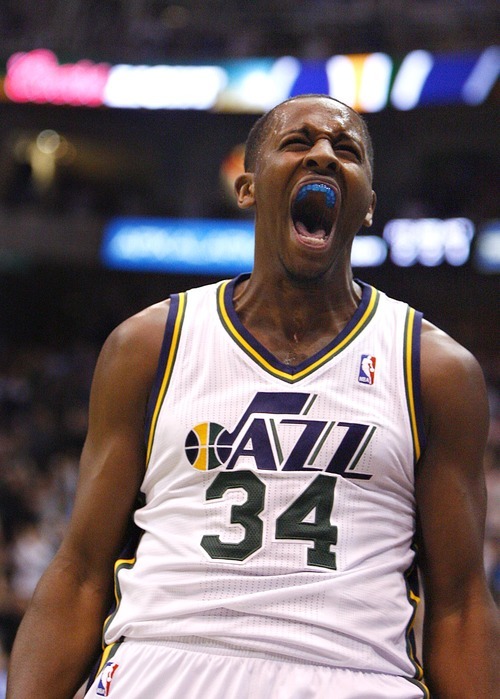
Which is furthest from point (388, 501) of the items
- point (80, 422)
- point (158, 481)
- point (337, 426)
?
point (80, 422)

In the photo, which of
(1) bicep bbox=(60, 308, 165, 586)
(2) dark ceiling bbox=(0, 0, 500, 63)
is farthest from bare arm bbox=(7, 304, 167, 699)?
(2) dark ceiling bbox=(0, 0, 500, 63)

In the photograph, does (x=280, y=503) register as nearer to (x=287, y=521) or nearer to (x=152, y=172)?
(x=287, y=521)

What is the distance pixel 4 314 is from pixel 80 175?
266 cm

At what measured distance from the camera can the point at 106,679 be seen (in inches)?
78.1

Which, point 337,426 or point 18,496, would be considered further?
point 18,496

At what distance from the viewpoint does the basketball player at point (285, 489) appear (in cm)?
191

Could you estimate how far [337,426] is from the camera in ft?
6.72

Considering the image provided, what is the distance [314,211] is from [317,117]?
213mm

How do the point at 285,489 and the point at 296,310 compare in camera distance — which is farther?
the point at 296,310

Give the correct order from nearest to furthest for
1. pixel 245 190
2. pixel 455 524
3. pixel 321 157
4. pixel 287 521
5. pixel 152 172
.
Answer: pixel 287 521 → pixel 455 524 → pixel 321 157 → pixel 245 190 → pixel 152 172

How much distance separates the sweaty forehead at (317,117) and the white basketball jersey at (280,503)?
0.48 m

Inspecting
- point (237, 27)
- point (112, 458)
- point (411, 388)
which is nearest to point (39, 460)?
point (237, 27)

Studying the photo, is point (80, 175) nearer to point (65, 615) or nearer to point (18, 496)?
point (18, 496)

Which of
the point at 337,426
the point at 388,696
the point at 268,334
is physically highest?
the point at 268,334
